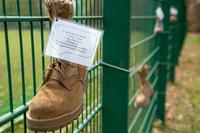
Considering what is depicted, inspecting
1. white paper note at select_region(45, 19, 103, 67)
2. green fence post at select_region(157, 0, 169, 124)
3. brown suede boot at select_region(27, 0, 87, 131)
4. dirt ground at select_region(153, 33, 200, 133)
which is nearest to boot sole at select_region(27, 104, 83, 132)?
brown suede boot at select_region(27, 0, 87, 131)

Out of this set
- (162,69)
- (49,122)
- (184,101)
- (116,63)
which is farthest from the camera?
(184,101)

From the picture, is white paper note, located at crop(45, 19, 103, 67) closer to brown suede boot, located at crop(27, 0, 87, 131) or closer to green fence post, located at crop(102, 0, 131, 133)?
brown suede boot, located at crop(27, 0, 87, 131)

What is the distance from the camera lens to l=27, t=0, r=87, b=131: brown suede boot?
971mm

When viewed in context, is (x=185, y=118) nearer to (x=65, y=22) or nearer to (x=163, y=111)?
(x=163, y=111)

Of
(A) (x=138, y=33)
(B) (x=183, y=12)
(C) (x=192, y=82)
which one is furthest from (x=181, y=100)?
(B) (x=183, y=12)

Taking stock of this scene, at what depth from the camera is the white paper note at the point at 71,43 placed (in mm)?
1035

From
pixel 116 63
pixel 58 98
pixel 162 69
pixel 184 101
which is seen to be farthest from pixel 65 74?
pixel 184 101

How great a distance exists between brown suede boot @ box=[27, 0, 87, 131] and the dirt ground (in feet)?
10.4

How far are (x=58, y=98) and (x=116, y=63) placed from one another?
798 mm

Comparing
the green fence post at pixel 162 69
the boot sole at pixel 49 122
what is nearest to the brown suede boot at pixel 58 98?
the boot sole at pixel 49 122

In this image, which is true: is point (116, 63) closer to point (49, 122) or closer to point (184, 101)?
point (49, 122)

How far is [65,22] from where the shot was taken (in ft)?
3.43

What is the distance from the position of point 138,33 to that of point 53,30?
182cm

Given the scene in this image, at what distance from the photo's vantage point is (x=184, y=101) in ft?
17.7
